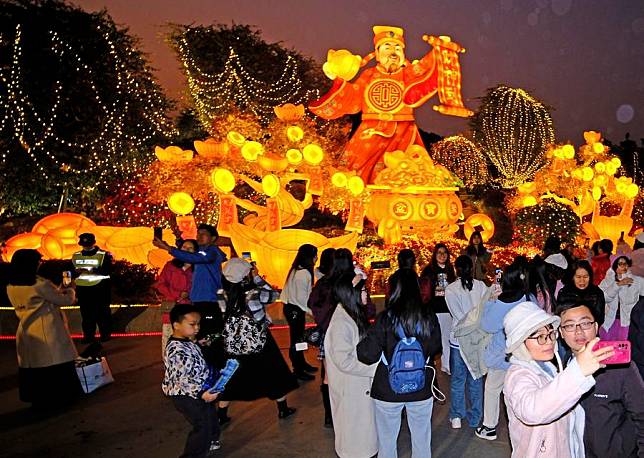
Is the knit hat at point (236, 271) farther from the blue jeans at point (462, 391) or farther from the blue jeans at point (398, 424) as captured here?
the blue jeans at point (462, 391)

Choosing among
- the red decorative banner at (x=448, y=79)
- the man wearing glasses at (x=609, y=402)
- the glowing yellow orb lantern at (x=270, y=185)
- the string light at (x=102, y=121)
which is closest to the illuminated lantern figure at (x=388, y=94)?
the red decorative banner at (x=448, y=79)

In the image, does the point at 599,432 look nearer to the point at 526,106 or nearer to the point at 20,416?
the point at 20,416

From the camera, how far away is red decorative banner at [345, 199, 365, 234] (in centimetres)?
1335

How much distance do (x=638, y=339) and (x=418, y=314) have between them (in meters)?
1.21

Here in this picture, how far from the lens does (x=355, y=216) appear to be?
43.9 feet

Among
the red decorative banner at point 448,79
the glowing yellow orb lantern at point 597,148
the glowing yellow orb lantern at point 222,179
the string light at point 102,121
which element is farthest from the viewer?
the glowing yellow orb lantern at point 597,148

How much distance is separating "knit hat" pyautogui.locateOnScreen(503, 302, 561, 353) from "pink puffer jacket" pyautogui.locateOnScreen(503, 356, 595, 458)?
0.30 feet

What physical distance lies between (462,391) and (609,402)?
2.43 metres

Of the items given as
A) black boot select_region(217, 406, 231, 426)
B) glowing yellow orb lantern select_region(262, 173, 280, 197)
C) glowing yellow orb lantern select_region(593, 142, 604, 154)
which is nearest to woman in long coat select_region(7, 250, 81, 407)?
black boot select_region(217, 406, 231, 426)

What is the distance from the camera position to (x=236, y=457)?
449cm

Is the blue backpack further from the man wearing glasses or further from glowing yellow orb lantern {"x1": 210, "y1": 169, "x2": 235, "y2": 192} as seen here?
glowing yellow orb lantern {"x1": 210, "y1": 169, "x2": 235, "y2": 192}

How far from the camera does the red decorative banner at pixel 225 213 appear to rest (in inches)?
459

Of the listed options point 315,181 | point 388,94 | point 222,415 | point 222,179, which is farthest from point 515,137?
point 222,415

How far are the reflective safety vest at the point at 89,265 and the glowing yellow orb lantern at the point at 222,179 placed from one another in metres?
3.54
